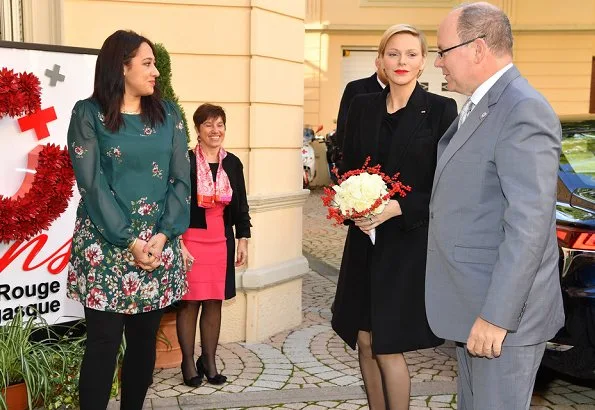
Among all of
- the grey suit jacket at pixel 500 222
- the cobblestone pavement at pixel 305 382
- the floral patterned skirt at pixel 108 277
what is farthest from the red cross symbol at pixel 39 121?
the grey suit jacket at pixel 500 222

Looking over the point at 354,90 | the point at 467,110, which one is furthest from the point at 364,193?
the point at 354,90

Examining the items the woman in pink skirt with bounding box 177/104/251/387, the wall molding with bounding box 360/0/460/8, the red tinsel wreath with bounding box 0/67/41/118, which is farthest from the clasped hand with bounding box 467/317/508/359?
the wall molding with bounding box 360/0/460/8

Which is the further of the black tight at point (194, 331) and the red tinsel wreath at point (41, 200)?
the black tight at point (194, 331)

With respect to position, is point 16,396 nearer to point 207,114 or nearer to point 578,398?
point 207,114

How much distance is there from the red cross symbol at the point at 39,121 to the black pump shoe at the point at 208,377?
1.69 m

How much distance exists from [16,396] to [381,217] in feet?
6.99

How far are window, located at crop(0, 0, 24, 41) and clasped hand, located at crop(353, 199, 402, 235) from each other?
287 centimetres

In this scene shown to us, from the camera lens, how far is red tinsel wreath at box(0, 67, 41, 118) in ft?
14.1

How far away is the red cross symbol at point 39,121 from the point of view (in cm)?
453

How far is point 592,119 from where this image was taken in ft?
17.6

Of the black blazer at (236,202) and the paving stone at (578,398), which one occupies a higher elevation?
the black blazer at (236,202)

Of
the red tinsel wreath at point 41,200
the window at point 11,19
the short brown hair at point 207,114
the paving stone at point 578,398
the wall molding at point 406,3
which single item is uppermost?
the wall molding at point 406,3

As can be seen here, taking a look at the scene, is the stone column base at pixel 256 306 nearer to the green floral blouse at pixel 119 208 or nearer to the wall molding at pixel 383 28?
the green floral blouse at pixel 119 208

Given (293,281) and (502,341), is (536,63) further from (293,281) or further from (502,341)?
(502,341)
